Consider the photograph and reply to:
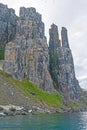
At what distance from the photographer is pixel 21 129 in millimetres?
102000

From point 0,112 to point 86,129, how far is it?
300ft

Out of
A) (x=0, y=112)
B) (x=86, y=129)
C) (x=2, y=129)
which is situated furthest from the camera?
(x=0, y=112)

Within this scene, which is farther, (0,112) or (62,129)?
(0,112)

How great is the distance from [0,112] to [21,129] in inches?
3537

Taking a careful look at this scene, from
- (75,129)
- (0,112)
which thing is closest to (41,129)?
(75,129)

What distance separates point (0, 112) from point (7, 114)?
16.5 feet

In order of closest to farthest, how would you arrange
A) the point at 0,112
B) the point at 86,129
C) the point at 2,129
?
the point at 2,129, the point at 86,129, the point at 0,112

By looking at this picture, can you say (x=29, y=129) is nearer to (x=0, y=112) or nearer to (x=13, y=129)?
(x=13, y=129)

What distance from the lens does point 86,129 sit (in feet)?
356

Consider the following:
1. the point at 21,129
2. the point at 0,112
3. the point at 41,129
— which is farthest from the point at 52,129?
the point at 0,112

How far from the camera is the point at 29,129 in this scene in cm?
10250

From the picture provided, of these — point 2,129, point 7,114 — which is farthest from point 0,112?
point 2,129

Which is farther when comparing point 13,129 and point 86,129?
point 86,129

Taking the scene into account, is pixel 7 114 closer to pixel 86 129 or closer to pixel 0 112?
pixel 0 112
